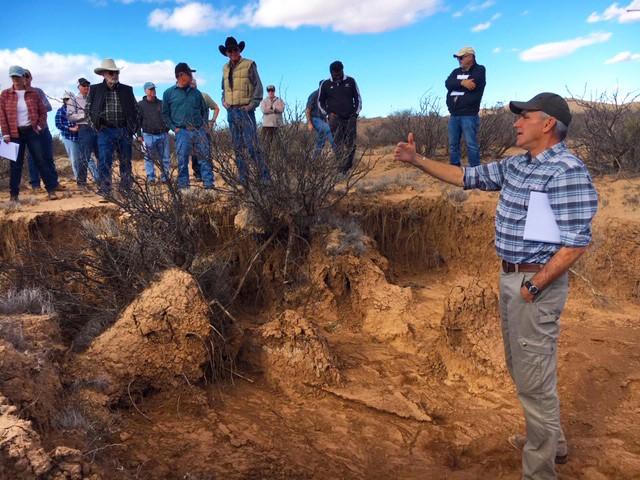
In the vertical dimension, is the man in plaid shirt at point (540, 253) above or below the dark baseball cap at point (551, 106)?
below

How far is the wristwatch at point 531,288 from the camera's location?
288cm

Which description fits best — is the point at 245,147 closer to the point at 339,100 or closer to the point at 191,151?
the point at 191,151

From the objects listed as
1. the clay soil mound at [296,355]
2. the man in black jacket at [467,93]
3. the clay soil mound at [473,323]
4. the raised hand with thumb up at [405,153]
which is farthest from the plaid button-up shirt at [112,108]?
the clay soil mound at [473,323]

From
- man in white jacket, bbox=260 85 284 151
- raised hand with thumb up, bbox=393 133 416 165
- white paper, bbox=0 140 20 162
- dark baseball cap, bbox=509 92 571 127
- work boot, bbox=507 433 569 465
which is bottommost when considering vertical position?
work boot, bbox=507 433 569 465

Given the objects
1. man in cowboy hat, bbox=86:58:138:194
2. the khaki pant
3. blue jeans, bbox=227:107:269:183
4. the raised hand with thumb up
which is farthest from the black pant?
the khaki pant

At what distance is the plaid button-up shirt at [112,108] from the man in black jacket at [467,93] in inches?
193

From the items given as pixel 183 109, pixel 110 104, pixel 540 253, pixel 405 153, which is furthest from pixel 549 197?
pixel 110 104

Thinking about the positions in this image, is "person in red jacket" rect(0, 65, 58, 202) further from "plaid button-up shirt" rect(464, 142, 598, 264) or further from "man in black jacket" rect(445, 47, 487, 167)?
"plaid button-up shirt" rect(464, 142, 598, 264)

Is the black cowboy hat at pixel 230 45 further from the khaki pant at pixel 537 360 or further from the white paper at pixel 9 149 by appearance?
the khaki pant at pixel 537 360

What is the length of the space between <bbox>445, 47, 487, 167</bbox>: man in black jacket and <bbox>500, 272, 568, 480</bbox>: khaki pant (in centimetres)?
522

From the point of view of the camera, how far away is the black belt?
9.66ft

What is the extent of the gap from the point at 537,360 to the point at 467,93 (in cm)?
569

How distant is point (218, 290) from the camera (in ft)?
17.3

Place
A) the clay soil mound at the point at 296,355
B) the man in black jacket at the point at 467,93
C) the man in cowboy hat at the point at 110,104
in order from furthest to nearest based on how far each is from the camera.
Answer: the man in black jacket at the point at 467,93, the man in cowboy hat at the point at 110,104, the clay soil mound at the point at 296,355
